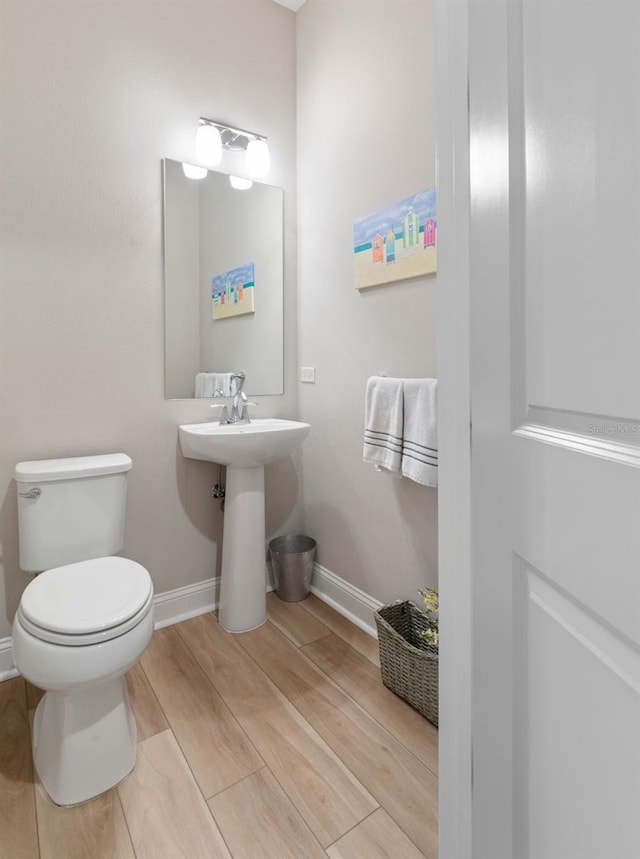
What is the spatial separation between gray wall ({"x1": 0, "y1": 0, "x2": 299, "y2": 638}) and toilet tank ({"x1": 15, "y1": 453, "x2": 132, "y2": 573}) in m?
0.20

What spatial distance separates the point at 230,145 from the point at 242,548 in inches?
73.8

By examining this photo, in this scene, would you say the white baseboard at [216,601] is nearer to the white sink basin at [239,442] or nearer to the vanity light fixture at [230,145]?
the white sink basin at [239,442]

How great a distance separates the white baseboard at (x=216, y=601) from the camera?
208cm

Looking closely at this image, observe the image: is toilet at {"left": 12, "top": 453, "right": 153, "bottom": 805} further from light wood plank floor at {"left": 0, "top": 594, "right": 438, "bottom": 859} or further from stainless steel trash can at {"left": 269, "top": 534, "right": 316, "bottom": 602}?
stainless steel trash can at {"left": 269, "top": 534, "right": 316, "bottom": 602}

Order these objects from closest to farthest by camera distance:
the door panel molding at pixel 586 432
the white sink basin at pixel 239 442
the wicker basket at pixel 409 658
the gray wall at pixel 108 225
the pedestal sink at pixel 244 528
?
the door panel molding at pixel 586 432 → the wicker basket at pixel 409 658 → the gray wall at pixel 108 225 → the white sink basin at pixel 239 442 → the pedestal sink at pixel 244 528

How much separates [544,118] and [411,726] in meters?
1.64

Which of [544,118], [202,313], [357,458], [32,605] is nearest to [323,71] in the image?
[202,313]

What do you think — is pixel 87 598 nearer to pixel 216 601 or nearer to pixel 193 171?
pixel 216 601

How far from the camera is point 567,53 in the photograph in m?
0.49

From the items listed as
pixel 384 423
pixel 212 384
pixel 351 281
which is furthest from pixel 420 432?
pixel 212 384

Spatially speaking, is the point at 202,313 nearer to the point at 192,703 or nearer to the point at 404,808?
the point at 192,703

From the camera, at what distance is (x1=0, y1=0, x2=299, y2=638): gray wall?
67.9 inches

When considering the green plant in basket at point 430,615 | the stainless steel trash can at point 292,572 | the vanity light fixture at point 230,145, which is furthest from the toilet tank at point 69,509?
the vanity light fixture at point 230,145

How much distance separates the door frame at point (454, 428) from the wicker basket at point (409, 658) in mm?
638
